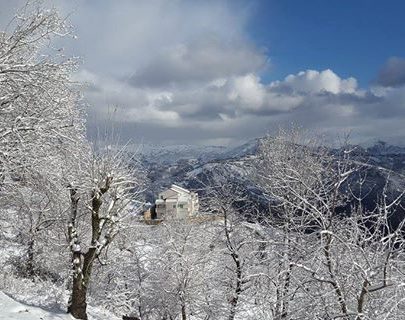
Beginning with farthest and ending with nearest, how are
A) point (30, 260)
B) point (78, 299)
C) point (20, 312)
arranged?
1. point (30, 260)
2. point (78, 299)
3. point (20, 312)

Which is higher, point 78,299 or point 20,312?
point 20,312

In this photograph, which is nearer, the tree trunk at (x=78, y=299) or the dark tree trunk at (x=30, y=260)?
the tree trunk at (x=78, y=299)

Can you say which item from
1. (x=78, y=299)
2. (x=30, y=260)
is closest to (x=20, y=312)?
(x=78, y=299)

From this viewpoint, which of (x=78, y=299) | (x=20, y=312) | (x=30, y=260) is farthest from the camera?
(x=30, y=260)

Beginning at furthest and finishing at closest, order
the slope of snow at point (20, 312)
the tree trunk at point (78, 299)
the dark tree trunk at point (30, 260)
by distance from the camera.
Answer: the dark tree trunk at point (30, 260), the tree trunk at point (78, 299), the slope of snow at point (20, 312)

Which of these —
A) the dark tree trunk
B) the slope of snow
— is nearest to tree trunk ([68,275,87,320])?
the slope of snow

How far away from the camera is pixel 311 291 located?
866 centimetres

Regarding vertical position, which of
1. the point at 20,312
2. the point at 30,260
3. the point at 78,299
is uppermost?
the point at 20,312

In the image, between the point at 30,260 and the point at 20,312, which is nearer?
the point at 20,312

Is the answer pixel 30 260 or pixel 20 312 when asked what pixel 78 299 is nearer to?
pixel 20 312

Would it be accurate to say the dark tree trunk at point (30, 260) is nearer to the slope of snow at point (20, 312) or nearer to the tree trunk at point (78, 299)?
the tree trunk at point (78, 299)

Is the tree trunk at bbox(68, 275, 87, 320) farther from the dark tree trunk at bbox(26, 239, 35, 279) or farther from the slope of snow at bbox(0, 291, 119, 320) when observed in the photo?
the dark tree trunk at bbox(26, 239, 35, 279)

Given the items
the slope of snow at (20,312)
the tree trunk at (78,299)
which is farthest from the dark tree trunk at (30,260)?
the slope of snow at (20,312)

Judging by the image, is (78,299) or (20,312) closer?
(20,312)
